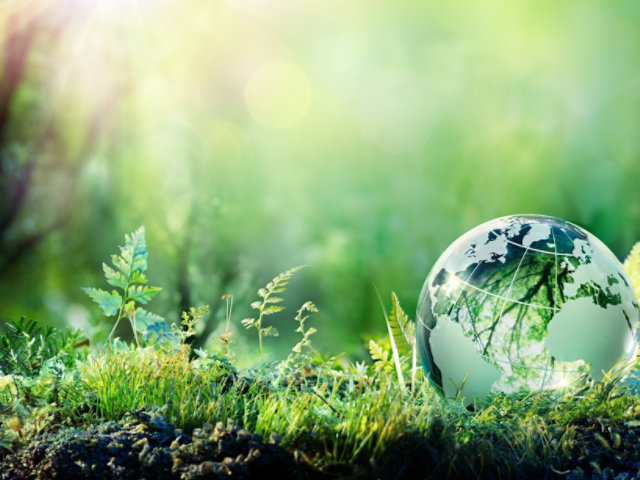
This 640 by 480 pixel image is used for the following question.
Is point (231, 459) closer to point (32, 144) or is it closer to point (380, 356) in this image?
point (380, 356)

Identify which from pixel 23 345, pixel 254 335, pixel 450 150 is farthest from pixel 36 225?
pixel 450 150

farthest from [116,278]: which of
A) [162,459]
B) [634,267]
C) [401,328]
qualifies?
[634,267]

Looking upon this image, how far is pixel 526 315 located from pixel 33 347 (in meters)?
3.09

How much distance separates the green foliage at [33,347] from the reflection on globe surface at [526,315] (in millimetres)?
Answer: 2296

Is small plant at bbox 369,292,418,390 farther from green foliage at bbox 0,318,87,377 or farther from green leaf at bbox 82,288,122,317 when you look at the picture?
green foliage at bbox 0,318,87,377

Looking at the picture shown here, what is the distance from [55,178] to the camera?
814cm

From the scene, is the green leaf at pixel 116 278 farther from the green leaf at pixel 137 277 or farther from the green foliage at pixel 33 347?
the green foliage at pixel 33 347

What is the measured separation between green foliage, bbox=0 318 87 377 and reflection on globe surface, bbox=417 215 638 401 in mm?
2296

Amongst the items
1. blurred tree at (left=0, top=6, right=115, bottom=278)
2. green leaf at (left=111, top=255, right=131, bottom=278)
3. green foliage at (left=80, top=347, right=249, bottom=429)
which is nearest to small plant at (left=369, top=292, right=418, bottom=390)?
green foliage at (left=80, top=347, right=249, bottom=429)

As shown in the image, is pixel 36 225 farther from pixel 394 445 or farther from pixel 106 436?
pixel 394 445

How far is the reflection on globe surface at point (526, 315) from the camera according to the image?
10.8 ft

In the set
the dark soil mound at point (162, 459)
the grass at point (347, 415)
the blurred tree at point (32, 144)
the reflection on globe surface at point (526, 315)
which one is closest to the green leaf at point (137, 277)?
the grass at point (347, 415)

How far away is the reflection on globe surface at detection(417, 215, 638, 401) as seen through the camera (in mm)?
3307

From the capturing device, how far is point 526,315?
330 cm
